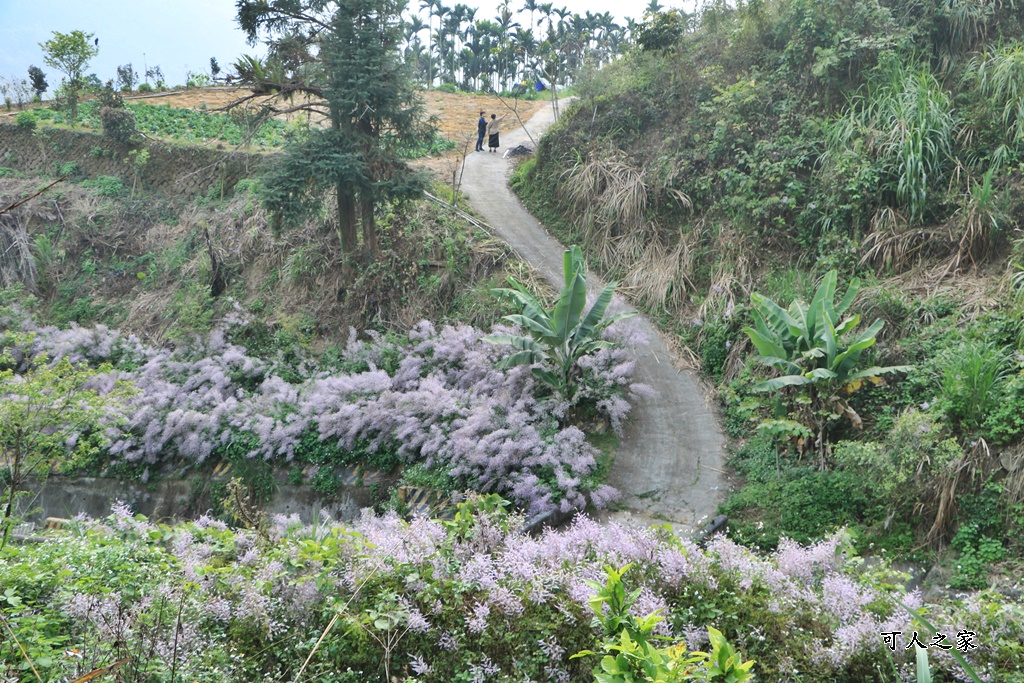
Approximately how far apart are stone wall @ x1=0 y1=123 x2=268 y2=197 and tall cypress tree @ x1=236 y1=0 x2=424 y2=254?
19.8ft

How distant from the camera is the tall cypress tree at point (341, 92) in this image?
11906 millimetres

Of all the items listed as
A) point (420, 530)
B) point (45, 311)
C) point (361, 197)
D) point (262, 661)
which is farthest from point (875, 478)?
point (45, 311)

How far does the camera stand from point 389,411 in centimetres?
961

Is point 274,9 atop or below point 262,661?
atop

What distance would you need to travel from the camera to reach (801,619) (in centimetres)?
377

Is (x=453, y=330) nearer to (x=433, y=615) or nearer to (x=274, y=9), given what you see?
(x=274, y=9)

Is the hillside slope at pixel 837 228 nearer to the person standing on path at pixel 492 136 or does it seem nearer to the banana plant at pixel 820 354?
the banana plant at pixel 820 354

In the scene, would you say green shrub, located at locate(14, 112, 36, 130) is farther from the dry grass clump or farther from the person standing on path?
the dry grass clump

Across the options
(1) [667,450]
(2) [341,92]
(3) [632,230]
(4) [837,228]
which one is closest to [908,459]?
(1) [667,450]

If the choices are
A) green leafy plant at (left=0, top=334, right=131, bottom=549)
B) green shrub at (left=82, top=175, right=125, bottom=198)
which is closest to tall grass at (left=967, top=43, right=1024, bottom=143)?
green leafy plant at (left=0, top=334, right=131, bottom=549)

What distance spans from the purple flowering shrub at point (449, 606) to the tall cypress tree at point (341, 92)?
853 centimetres

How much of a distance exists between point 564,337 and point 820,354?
119 inches

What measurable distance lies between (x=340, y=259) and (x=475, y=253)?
2.75 meters

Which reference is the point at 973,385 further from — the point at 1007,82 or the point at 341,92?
the point at 341,92
